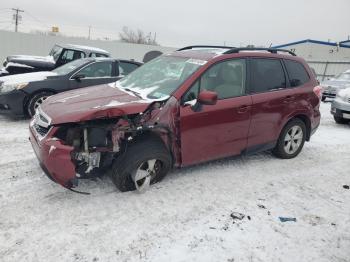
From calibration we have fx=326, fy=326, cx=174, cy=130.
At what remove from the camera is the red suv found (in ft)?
12.0

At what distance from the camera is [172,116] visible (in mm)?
4016

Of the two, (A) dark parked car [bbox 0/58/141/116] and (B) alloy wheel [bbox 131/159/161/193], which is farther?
(A) dark parked car [bbox 0/58/141/116]

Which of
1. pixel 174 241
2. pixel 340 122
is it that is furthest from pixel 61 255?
pixel 340 122

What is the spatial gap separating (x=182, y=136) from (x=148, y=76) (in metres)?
A: 1.23

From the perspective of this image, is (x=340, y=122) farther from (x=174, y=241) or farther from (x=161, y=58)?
(x=174, y=241)

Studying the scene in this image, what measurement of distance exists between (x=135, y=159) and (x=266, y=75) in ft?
8.26

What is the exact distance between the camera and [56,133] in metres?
3.62

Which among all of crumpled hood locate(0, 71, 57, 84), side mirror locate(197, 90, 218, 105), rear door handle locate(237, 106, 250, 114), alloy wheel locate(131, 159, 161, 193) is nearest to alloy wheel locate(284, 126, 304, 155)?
rear door handle locate(237, 106, 250, 114)

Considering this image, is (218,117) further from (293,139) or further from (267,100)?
(293,139)

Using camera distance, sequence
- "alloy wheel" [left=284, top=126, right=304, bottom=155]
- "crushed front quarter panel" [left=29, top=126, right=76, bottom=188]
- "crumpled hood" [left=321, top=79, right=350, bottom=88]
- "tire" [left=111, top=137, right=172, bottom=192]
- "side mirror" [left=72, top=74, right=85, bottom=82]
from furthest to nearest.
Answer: "crumpled hood" [left=321, top=79, right=350, bottom=88] < "side mirror" [left=72, top=74, right=85, bottom=82] < "alloy wheel" [left=284, top=126, right=304, bottom=155] < "tire" [left=111, top=137, right=172, bottom=192] < "crushed front quarter panel" [left=29, top=126, right=76, bottom=188]

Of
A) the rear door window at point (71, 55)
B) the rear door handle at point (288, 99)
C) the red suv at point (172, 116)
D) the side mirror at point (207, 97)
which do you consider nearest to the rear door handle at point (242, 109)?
the red suv at point (172, 116)

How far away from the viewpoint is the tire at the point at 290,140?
543 centimetres

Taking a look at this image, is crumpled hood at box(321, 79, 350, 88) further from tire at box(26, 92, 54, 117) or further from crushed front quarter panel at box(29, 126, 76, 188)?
crushed front quarter panel at box(29, 126, 76, 188)

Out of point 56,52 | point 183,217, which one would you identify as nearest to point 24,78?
point 56,52
